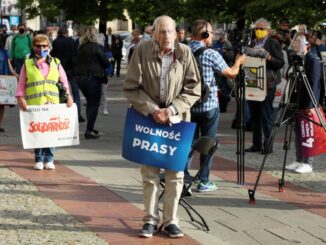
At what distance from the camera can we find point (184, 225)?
675cm

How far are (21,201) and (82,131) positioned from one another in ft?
19.7

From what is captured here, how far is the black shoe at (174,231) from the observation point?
625 centimetres

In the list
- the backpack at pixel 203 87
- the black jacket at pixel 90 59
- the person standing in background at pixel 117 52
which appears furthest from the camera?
the person standing in background at pixel 117 52

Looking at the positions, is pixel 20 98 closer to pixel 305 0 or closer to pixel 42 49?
pixel 42 49

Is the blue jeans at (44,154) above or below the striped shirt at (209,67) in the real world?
below

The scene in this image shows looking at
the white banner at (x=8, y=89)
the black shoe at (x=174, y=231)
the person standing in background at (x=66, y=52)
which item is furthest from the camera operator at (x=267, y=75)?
the person standing in background at (x=66, y=52)

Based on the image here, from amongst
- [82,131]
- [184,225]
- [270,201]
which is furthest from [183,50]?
[82,131]

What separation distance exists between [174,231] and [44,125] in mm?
3404

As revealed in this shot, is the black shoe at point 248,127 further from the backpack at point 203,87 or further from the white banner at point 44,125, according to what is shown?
the backpack at point 203,87

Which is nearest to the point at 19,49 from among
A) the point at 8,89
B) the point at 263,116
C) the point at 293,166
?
the point at 8,89

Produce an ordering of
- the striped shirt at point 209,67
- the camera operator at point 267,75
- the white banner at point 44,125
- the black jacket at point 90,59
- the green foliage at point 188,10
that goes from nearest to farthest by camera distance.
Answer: the striped shirt at point 209,67
the white banner at point 44,125
the camera operator at point 267,75
the black jacket at point 90,59
the green foliage at point 188,10

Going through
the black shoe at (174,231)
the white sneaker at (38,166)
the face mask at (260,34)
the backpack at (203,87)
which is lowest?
the white sneaker at (38,166)

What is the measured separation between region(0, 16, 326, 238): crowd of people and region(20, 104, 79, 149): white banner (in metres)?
0.13

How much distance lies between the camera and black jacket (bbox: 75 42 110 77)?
1234cm
